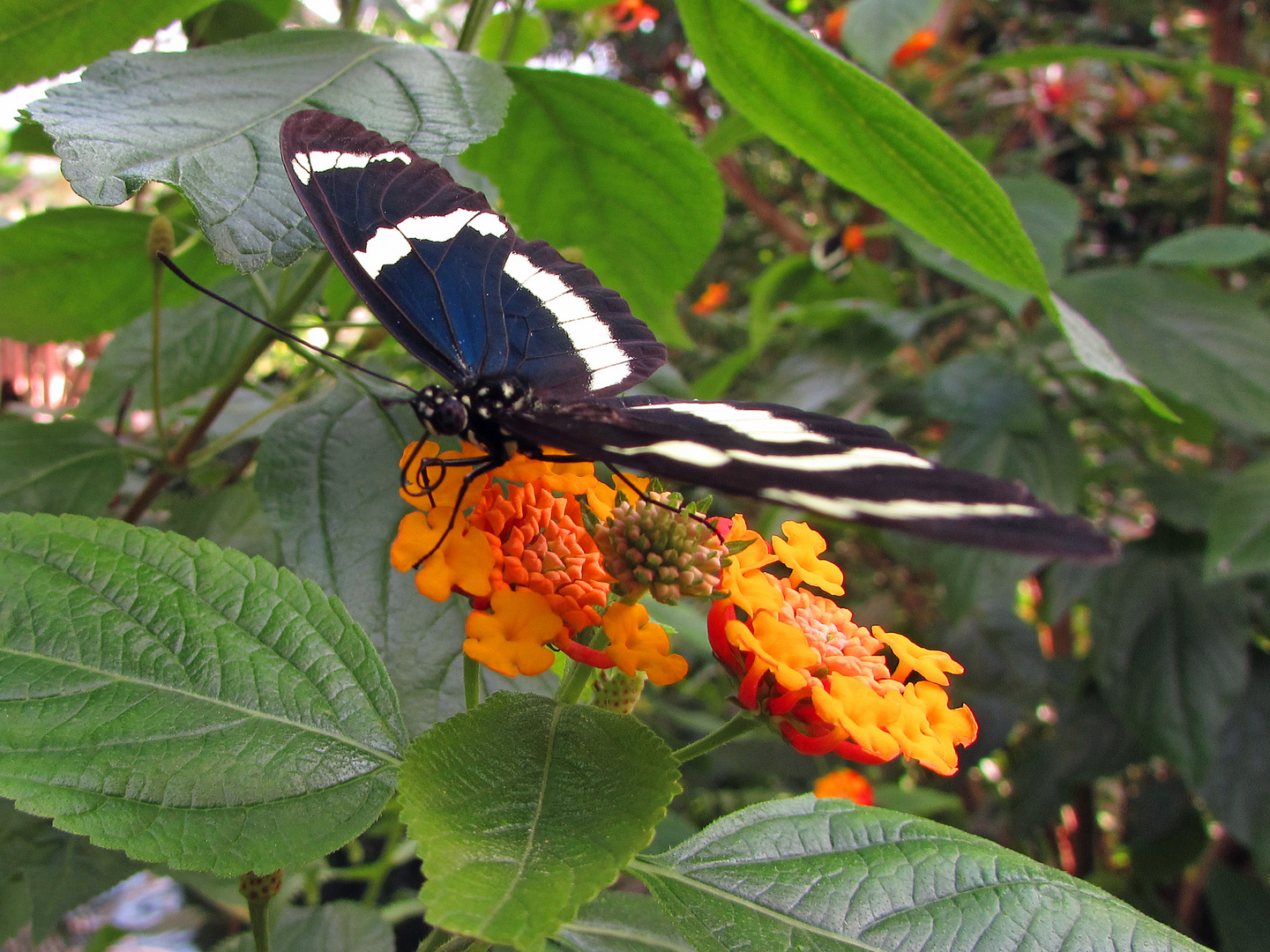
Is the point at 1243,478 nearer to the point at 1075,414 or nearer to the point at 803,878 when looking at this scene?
the point at 1075,414

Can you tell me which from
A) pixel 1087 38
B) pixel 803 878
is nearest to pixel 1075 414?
pixel 1087 38

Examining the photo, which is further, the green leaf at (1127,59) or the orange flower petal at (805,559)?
the green leaf at (1127,59)

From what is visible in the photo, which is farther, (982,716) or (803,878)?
(982,716)

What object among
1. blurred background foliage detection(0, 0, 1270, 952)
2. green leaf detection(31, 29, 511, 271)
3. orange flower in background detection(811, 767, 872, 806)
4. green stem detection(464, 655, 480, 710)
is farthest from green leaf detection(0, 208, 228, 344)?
orange flower in background detection(811, 767, 872, 806)

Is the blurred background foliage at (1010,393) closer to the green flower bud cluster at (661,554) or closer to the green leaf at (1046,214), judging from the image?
the green leaf at (1046,214)

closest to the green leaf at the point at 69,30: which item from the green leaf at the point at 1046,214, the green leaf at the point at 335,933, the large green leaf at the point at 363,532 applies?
the large green leaf at the point at 363,532

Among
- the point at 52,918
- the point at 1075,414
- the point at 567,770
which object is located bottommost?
the point at 1075,414

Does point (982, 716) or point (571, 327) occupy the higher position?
point (571, 327)
